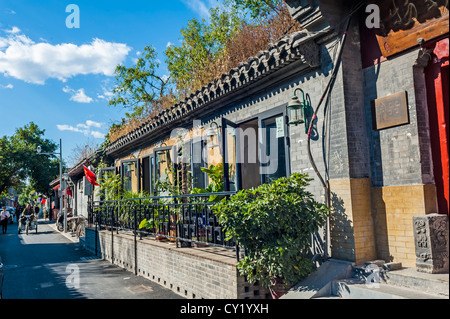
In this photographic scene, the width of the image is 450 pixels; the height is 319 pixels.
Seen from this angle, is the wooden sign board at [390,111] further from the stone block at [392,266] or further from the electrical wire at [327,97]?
the stone block at [392,266]

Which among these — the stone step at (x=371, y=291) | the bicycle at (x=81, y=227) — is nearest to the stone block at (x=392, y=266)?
the stone step at (x=371, y=291)

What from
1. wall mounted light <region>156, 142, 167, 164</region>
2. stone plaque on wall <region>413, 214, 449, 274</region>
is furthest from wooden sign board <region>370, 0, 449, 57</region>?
wall mounted light <region>156, 142, 167, 164</region>

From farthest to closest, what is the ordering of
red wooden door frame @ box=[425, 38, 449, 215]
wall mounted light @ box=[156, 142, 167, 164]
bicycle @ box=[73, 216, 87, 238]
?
1. bicycle @ box=[73, 216, 87, 238]
2. wall mounted light @ box=[156, 142, 167, 164]
3. red wooden door frame @ box=[425, 38, 449, 215]

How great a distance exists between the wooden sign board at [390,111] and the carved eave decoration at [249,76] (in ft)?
3.61

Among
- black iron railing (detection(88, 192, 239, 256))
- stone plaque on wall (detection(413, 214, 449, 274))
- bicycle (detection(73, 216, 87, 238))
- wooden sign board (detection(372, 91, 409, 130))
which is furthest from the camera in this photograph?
bicycle (detection(73, 216, 87, 238))

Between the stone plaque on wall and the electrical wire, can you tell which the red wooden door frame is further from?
the electrical wire

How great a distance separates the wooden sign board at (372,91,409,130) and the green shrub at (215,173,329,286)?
4.56ft

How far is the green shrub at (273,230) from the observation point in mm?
4387

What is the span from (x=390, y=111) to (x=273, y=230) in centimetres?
215

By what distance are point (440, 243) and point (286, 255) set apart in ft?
5.71

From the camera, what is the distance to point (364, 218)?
4.79 metres

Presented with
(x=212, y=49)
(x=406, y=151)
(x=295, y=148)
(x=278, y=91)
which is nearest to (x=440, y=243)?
(x=406, y=151)

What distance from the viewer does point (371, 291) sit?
4055 millimetres

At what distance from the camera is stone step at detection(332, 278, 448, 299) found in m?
3.79
